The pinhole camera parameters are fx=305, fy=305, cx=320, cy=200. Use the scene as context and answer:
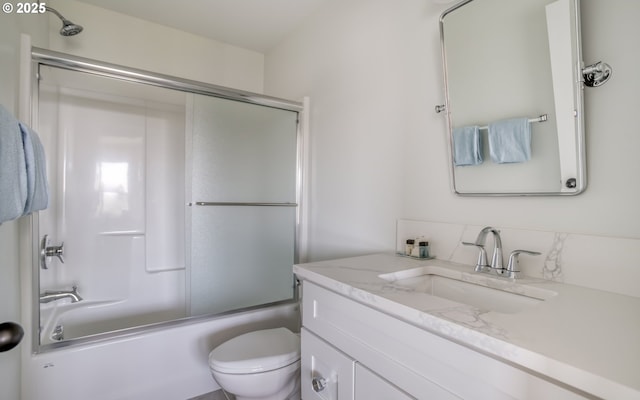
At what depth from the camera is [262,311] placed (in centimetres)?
203

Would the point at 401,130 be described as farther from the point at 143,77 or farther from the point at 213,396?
the point at 213,396

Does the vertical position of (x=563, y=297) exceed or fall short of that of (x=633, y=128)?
it falls short

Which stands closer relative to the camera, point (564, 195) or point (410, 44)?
point (564, 195)

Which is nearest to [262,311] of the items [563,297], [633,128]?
[563,297]

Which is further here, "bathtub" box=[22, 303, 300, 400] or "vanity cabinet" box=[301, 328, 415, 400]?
"bathtub" box=[22, 303, 300, 400]

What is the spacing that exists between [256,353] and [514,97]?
1512 millimetres

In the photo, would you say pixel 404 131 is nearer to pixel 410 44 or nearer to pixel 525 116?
pixel 410 44

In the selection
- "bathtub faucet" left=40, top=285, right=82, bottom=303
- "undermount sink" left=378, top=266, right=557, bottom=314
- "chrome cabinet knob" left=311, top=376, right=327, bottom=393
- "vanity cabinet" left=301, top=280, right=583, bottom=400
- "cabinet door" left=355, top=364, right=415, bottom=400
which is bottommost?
"chrome cabinet knob" left=311, top=376, right=327, bottom=393

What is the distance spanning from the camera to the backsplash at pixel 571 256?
831 mm

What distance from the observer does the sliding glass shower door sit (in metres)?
1.87

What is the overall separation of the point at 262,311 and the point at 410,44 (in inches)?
70.2

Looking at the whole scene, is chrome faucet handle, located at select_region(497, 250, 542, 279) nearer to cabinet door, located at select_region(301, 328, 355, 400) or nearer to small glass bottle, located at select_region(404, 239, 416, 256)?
small glass bottle, located at select_region(404, 239, 416, 256)

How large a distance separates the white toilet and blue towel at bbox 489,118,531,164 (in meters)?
1.23

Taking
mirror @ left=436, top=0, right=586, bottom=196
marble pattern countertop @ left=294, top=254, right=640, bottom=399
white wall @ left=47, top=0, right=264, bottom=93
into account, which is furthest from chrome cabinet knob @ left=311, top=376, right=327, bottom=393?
white wall @ left=47, top=0, right=264, bottom=93
